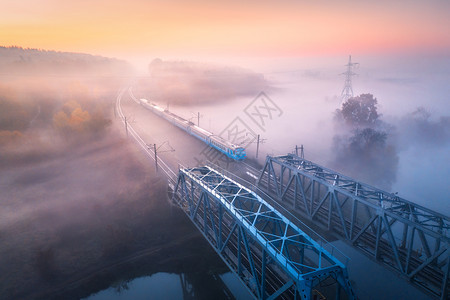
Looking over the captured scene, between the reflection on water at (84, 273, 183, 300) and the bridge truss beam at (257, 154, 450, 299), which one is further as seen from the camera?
the reflection on water at (84, 273, 183, 300)

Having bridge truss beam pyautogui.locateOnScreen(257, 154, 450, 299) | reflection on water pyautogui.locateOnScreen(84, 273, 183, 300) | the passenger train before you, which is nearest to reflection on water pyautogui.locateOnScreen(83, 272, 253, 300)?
reflection on water pyautogui.locateOnScreen(84, 273, 183, 300)

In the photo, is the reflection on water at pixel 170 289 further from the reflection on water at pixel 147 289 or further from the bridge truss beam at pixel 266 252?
the bridge truss beam at pixel 266 252

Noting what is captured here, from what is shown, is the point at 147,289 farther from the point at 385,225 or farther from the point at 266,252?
the point at 385,225

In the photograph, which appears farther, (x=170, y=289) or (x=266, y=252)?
(x=170, y=289)

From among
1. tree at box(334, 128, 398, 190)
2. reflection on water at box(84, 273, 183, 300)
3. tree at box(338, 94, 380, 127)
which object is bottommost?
reflection on water at box(84, 273, 183, 300)

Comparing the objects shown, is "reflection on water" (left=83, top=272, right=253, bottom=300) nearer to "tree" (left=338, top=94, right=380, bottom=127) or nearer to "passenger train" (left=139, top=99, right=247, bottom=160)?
"passenger train" (left=139, top=99, right=247, bottom=160)

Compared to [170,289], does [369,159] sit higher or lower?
higher

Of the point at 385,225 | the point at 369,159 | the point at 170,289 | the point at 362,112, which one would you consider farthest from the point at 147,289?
the point at 362,112

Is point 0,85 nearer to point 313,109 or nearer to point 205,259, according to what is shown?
point 205,259
